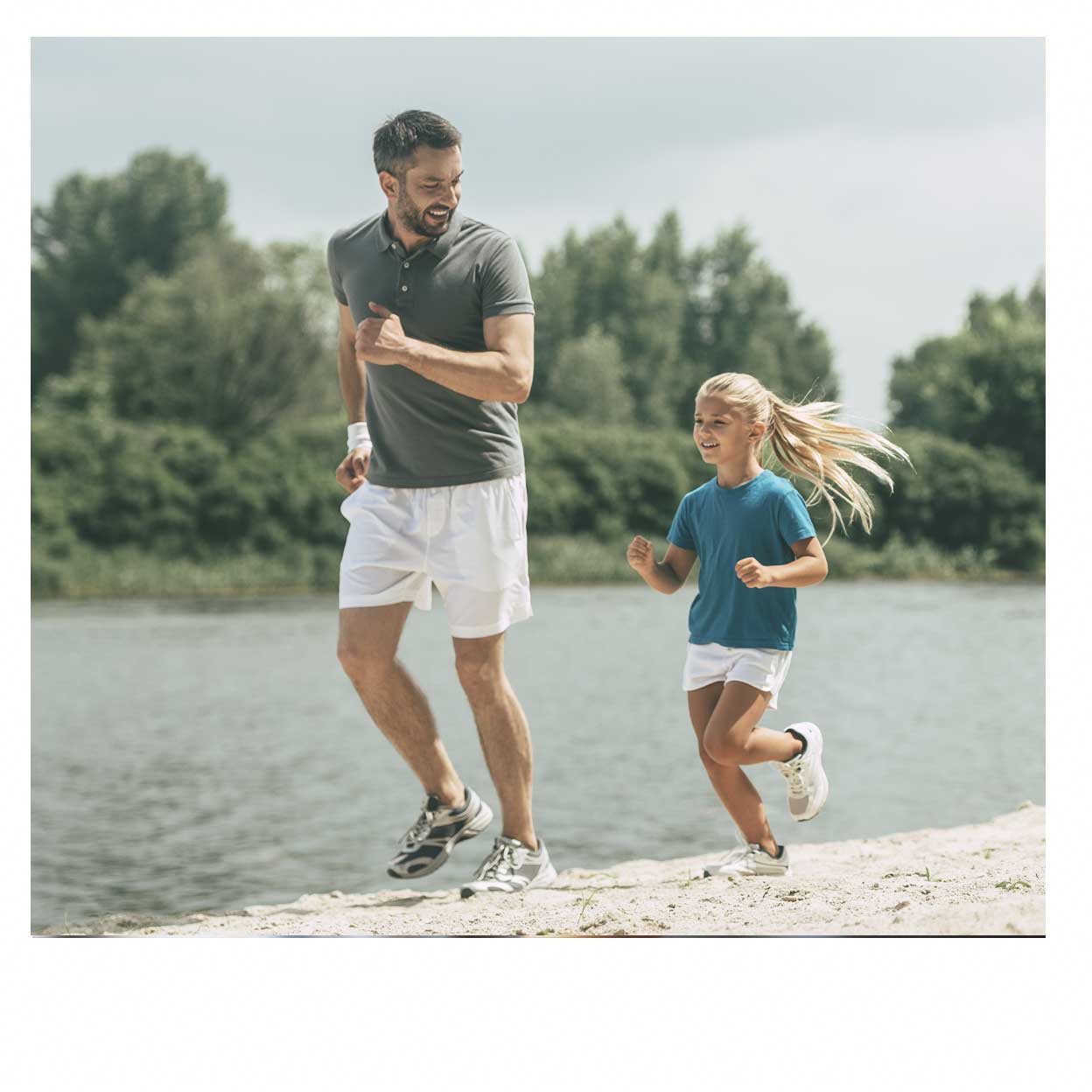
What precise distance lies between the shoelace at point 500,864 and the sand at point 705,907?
7 centimetres

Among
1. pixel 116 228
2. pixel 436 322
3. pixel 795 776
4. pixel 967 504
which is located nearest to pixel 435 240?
pixel 436 322

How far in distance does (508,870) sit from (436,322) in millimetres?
1610

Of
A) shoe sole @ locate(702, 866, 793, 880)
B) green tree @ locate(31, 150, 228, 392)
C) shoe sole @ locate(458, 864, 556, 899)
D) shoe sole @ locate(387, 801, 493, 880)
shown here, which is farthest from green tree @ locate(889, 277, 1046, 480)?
shoe sole @ locate(387, 801, 493, 880)

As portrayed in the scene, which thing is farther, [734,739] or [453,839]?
[453,839]

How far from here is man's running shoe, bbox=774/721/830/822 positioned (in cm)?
439

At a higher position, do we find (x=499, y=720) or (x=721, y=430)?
(x=721, y=430)

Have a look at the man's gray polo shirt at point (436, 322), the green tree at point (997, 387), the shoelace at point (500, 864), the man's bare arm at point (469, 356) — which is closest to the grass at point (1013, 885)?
the shoelace at point (500, 864)

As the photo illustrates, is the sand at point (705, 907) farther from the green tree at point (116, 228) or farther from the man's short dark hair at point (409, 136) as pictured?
the green tree at point (116, 228)

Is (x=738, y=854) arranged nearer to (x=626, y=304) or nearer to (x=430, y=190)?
(x=430, y=190)

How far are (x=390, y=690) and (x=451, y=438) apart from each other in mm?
731

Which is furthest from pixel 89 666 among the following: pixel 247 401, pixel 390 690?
pixel 390 690

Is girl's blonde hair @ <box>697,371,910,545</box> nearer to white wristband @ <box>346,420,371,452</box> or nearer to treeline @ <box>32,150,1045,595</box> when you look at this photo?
white wristband @ <box>346,420,371,452</box>

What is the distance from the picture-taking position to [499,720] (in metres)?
4.52

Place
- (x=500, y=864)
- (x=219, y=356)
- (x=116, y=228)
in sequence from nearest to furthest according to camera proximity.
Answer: (x=500, y=864)
(x=219, y=356)
(x=116, y=228)
